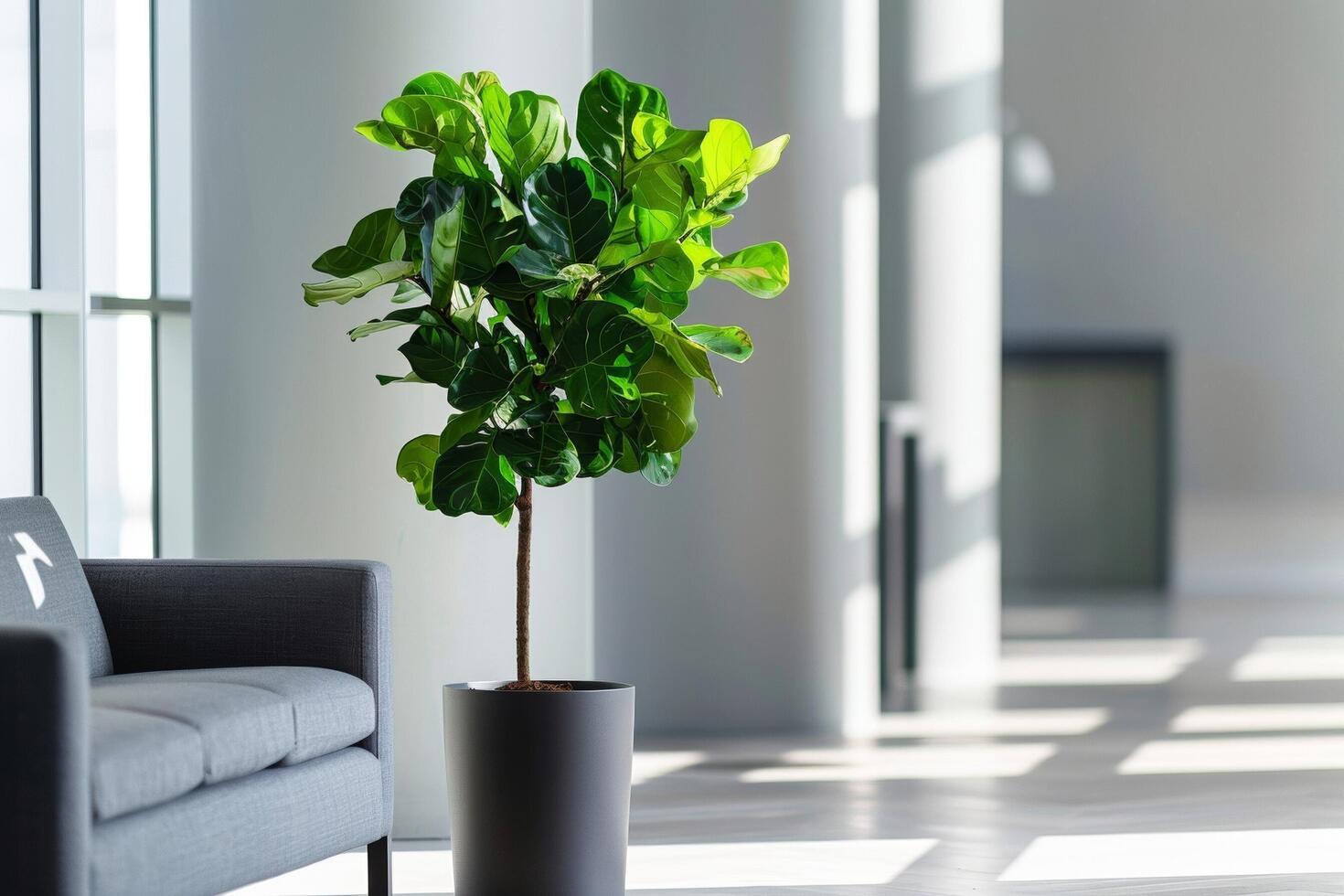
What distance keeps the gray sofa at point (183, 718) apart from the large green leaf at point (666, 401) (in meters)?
0.59

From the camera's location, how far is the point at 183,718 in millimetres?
2211

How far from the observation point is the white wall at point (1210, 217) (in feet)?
20.4

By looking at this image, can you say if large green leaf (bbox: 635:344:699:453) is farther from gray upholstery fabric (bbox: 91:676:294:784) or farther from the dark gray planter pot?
gray upholstery fabric (bbox: 91:676:294:784)

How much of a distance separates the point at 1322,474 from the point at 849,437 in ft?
8.69

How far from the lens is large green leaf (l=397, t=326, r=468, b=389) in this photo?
8.71 ft

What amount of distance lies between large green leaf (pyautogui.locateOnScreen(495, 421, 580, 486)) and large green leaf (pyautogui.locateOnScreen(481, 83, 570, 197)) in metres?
0.43

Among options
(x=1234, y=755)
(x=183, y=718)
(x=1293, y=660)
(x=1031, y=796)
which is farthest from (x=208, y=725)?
→ (x=1293, y=660)

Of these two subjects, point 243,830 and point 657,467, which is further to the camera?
point 657,467

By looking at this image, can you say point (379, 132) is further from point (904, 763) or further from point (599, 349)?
point (904, 763)

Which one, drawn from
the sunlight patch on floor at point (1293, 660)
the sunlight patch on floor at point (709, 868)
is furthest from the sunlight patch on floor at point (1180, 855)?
the sunlight patch on floor at point (1293, 660)

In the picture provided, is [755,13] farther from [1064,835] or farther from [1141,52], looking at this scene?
[1064,835]

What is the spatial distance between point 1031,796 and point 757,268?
1816 millimetres

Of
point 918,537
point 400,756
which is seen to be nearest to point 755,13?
point 918,537

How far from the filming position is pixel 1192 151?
622 centimetres
